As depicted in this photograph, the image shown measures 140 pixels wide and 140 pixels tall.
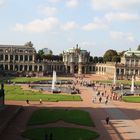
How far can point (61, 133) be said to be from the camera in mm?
39031

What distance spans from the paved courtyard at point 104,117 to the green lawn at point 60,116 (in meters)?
0.93

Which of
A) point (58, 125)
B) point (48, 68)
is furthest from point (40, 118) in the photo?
point (48, 68)

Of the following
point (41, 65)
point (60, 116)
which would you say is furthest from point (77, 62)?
point (60, 116)

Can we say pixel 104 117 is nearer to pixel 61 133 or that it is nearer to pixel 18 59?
pixel 61 133

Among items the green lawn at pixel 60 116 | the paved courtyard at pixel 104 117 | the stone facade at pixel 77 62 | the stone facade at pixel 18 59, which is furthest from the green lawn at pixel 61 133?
the stone facade at pixel 77 62

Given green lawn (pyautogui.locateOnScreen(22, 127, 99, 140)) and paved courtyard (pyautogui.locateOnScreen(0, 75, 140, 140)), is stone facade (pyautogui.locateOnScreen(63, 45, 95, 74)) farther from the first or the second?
green lawn (pyautogui.locateOnScreen(22, 127, 99, 140))

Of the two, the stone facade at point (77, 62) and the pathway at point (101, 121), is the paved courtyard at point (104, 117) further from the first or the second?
the stone facade at point (77, 62)

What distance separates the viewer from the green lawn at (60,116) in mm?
45531

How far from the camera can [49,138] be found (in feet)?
117

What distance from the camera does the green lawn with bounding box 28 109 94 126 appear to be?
4553 cm

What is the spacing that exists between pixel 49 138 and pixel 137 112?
24.1m

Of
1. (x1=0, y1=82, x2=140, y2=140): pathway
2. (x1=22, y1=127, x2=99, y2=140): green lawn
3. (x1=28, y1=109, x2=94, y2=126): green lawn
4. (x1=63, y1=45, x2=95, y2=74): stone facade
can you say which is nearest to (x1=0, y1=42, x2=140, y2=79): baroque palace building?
(x1=63, y1=45, x2=95, y2=74): stone facade

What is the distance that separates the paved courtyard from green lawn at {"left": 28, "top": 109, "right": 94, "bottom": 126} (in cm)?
93

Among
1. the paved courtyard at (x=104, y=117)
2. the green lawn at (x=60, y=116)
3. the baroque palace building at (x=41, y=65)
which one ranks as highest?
the baroque palace building at (x=41, y=65)
